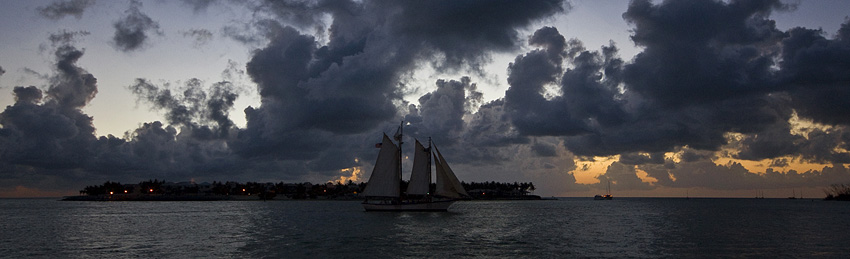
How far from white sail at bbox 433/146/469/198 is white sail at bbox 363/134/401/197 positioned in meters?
7.86

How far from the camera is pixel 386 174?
10712 cm

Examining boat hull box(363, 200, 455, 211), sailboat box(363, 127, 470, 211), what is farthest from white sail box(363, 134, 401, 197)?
boat hull box(363, 200, 455, 211)

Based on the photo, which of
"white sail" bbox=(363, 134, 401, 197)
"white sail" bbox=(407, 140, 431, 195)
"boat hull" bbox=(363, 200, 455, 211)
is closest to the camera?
"white sail" bbox=(363, 134, 401, 197)

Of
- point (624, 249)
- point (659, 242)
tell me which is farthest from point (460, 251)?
point (659, 242)

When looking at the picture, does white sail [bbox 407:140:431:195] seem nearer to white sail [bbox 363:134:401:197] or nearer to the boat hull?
white sail [bbox 363:134:401:197]

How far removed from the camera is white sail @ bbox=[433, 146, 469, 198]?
107 meters

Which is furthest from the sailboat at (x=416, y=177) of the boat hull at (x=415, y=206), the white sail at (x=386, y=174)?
the boat hull at (x=415, y=206)

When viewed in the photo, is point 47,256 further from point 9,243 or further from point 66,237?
point 66,237

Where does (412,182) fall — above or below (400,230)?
above

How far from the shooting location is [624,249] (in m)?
51.3

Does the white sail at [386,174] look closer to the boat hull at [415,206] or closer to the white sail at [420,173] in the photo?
the white sail at [420,173]

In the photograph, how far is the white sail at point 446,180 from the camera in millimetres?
107000

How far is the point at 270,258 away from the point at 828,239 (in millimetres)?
59752

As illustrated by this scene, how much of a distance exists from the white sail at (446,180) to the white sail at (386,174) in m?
7.86
